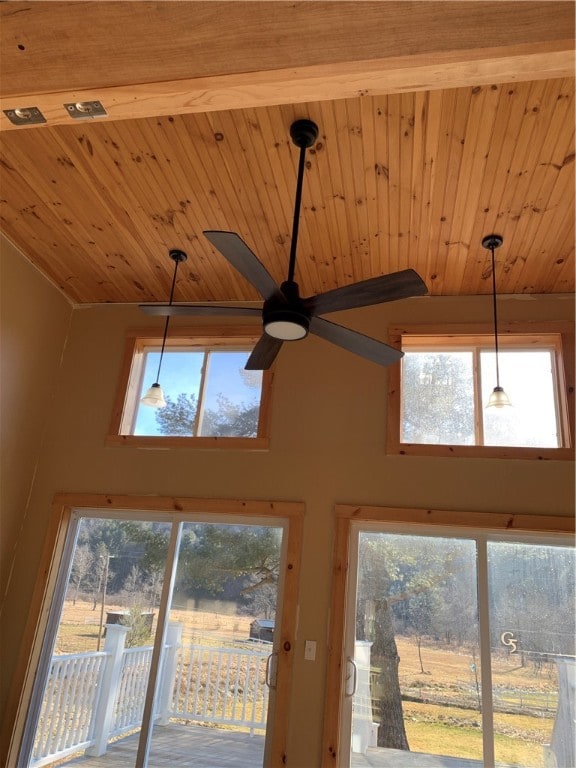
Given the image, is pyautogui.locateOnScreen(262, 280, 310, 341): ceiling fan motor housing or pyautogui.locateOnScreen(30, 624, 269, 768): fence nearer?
pyautogui.locateOnScreen(262, 280, 310, 341): ceiling fan motor housing

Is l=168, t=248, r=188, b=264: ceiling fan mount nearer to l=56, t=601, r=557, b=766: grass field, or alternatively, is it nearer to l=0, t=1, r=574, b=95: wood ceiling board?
l=0, t=1, r=574, b=95: wood ceiling board

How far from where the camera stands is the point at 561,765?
312 cm

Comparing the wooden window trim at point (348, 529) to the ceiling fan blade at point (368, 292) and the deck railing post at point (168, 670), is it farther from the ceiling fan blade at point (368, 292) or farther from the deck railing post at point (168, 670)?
the ceiling fan blade at point (368, 292)

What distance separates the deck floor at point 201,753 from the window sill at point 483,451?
5.67 ft

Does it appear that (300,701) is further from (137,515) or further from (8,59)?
(8,59)

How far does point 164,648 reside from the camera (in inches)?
148

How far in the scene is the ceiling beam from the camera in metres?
1.78

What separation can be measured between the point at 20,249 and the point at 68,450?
4.85ft

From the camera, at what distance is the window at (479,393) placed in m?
3.72

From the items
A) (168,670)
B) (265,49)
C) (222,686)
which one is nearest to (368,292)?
(265,49)

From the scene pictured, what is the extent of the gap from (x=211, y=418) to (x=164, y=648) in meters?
1.56

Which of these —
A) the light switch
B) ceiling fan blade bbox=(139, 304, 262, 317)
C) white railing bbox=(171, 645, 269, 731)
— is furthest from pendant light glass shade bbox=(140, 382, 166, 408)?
the light switch

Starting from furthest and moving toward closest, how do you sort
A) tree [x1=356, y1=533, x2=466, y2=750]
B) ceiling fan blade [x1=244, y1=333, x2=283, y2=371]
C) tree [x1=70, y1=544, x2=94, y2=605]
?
tree [x1=70, y1=544, x2=94, y2=605], tree [x1=356, y1=533, x2=466, y2=750], ceiling fan blade [x1=244, y1=333, x2=283, y2=371]

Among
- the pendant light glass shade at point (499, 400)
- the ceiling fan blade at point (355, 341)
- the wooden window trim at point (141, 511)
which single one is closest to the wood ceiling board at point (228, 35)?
the ceiling fan blade at point (355, 341)
